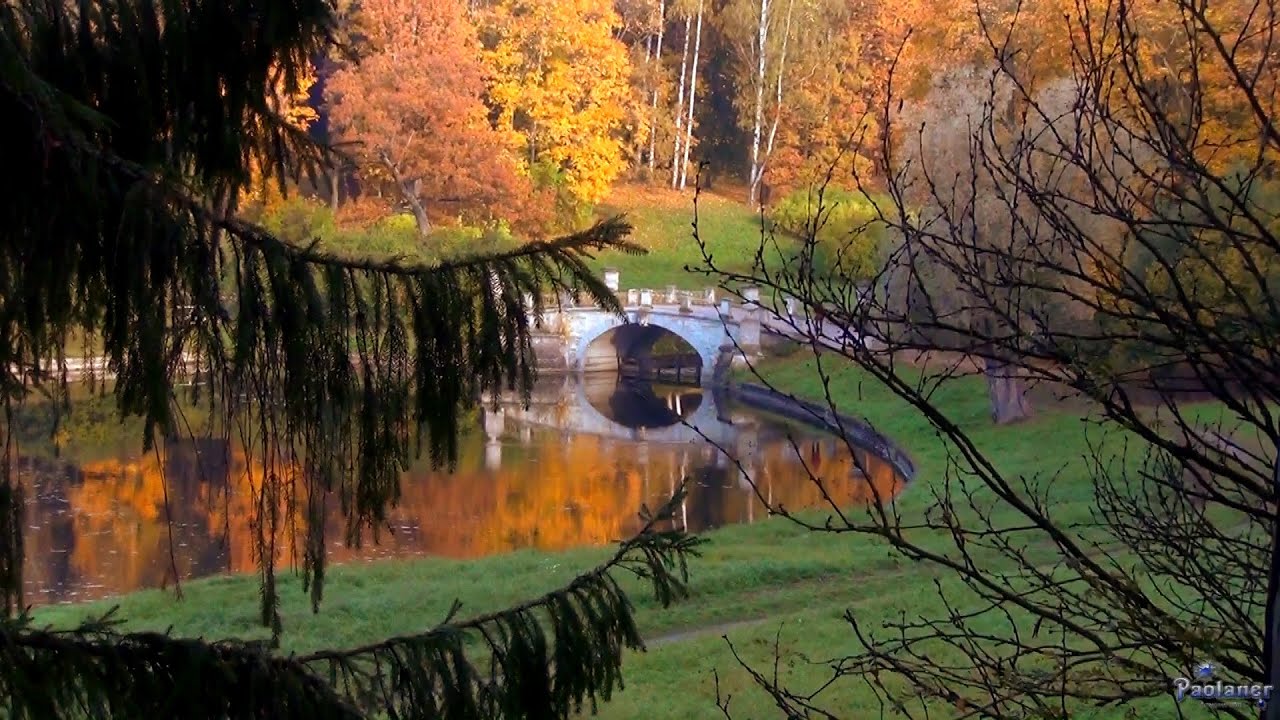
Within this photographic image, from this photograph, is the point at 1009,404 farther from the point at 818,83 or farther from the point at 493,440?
the point at 818,83

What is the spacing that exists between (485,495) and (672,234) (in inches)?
810

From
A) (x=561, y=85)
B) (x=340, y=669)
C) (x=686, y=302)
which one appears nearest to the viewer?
(x=340, y=669)

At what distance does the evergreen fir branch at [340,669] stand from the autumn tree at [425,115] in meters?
20.6

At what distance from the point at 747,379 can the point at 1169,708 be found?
22545 mm

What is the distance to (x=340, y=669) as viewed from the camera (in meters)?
2.67

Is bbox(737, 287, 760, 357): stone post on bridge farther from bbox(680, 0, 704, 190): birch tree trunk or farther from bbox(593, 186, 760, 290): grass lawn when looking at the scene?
bbox(680, 0, 704, 190): birch tree trunk

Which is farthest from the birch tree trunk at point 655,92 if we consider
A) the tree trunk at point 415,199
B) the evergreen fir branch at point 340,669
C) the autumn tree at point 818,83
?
the evergreen fir branch at point 340,669

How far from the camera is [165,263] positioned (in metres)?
2.40

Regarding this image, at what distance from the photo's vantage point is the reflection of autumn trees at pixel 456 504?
14.7 meters

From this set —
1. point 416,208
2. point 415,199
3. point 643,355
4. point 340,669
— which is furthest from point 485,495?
point 340,669

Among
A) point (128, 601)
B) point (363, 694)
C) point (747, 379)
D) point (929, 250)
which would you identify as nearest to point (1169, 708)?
point (929, 250)

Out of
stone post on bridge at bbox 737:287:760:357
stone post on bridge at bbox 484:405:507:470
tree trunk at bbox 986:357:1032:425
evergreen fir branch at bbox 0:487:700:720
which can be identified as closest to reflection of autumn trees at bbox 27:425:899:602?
stone post on bridge at bbox 484:405:507:470

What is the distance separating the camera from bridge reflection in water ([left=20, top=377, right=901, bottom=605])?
14.8 meters

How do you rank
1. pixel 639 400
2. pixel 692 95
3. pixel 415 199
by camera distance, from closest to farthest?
1. pixel 415 199
2. pixel 639 400
3. pixel 692 95
